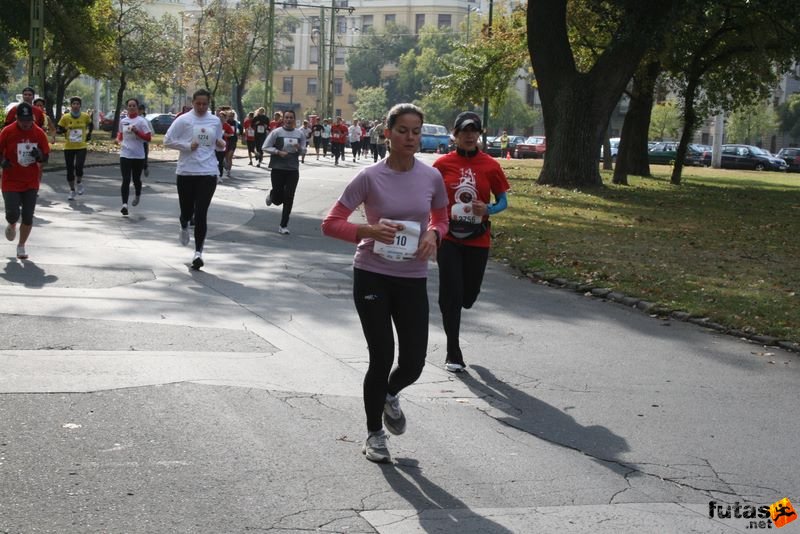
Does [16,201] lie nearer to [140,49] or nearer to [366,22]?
[140,49]

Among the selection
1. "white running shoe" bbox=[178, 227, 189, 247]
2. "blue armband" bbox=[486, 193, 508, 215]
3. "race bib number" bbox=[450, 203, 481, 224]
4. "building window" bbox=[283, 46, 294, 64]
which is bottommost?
"white running shoe" bbox=[178, 227, 189, 247]

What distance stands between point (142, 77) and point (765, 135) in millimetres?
51886

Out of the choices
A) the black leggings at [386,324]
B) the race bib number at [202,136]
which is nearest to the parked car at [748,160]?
the race bib number at [202,136]

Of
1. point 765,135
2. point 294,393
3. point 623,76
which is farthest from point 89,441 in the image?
point 765,135

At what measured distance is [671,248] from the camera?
17375 millimetres

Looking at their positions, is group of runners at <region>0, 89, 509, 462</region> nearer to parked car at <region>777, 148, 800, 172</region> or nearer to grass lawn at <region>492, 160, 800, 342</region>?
grass lawn at <region>492, 160, 800, 342</region>

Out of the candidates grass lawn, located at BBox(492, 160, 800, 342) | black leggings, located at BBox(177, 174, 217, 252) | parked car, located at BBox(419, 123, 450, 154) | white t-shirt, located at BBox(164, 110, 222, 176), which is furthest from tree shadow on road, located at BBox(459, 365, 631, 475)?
parked car, located at BBox(419, 123, 450, 154)

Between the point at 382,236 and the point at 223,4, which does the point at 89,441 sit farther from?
the point at 223,4

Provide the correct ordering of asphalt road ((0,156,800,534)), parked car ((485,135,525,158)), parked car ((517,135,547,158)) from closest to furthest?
asphalt road ((0,156,800,534))
parked car ((517,135,547,158))
parked car ((485,135,525,158))

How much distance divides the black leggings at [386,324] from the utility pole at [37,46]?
87.3 feet

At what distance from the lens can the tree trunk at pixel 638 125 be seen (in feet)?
124

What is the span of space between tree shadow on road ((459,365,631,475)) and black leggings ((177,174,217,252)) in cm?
547

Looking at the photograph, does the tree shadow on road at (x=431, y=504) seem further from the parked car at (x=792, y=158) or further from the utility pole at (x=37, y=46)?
the parked car at (x=792, y=158)

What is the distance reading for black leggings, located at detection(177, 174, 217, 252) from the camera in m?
12.9
